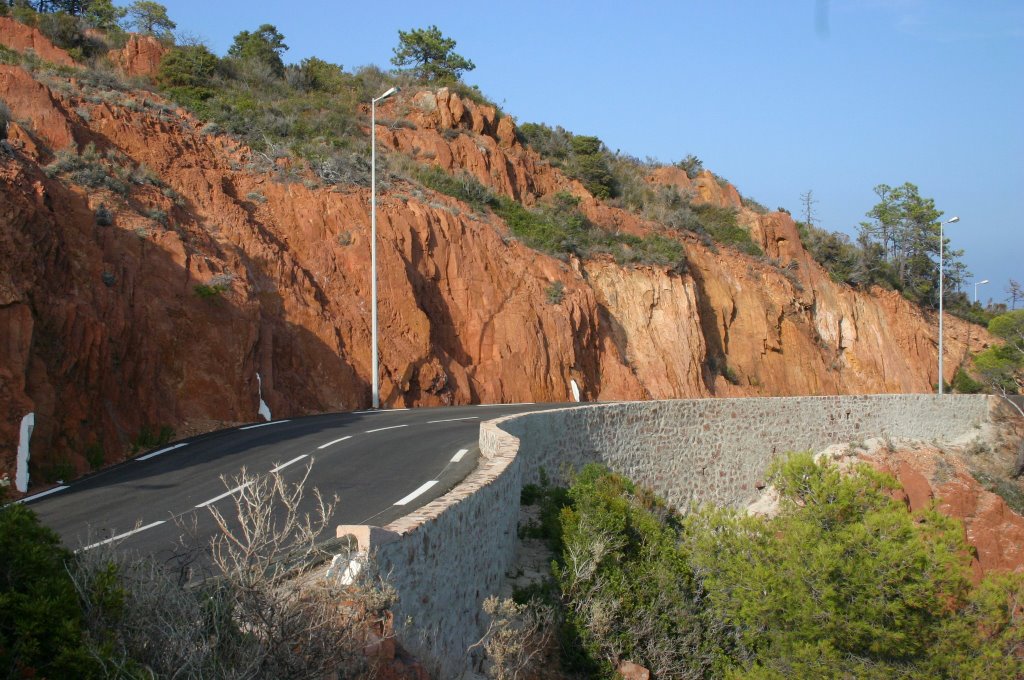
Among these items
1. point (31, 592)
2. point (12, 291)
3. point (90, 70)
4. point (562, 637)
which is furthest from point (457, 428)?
point (90, 70)

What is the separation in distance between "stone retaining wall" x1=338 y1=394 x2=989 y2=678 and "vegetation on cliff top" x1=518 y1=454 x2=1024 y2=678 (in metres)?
1.36

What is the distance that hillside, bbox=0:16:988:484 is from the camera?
14.1 meters

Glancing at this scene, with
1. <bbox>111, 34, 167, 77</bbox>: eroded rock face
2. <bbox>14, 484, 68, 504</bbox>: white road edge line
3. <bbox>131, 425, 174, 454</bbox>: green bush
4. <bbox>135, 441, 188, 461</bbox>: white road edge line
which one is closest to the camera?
<bbox>14, 484, 68, 504</bbox>: white road edge line

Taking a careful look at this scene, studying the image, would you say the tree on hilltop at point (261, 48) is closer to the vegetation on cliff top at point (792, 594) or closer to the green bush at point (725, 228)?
the green bush at point (725, 228)

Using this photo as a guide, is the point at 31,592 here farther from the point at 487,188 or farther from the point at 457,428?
the point at 487,188

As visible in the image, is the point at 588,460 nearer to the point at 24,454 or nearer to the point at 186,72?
the point at 24,454

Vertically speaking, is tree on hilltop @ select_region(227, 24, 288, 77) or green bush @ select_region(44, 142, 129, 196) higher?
tree on hilltop @ select_region(227, 24, 288, 77)

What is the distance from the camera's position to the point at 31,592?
5020 mm

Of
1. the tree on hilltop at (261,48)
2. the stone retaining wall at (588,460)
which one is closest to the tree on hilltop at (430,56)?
the tree on hilltop at (261,48)

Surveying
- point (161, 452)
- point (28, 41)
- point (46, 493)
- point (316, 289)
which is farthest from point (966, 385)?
point (46, 493)

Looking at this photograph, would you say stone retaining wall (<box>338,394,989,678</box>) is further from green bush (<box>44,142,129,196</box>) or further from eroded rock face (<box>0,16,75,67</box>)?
eroded rock face (<box>0,16,75,67</box>)

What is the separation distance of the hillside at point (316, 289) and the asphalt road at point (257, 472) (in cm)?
120

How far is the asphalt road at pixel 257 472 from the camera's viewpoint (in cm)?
916

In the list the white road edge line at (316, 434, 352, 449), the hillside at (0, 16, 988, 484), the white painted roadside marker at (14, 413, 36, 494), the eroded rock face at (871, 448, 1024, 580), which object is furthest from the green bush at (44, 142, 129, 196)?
the eroded rock face at (871, 448, 1024, 580)
